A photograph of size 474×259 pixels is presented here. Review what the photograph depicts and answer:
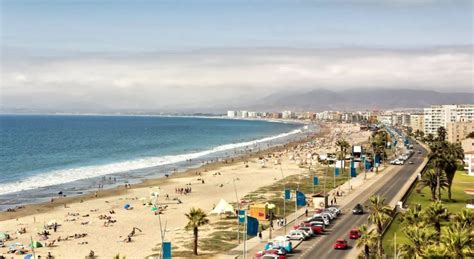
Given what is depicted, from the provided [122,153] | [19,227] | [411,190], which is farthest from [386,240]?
[122,153]

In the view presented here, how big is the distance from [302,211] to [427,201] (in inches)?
600

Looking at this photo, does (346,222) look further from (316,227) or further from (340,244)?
(340,244)

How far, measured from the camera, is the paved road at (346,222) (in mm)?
A: 39062

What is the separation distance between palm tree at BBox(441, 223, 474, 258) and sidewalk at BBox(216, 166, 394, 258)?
1548 centimetres

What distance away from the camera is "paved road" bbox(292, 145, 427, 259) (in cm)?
3906

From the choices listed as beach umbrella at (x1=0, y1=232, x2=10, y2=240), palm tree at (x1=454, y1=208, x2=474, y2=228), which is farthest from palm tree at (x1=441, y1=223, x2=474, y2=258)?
beach umbrella at (x1=0, y1=232, x2=10, y2=240)

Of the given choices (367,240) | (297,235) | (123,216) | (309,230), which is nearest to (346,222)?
(309,230)

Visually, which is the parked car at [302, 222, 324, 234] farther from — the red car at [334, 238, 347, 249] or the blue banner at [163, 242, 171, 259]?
the blue banner at [163, 242, 171, 259]

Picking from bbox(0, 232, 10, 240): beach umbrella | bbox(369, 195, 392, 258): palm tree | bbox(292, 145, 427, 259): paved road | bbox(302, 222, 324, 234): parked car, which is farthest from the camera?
bbox(0, 232, 10, 240): beach umbrella

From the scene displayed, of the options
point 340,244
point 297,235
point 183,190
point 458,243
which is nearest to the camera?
point 458,243

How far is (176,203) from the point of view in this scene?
6888cm

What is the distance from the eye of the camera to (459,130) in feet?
514

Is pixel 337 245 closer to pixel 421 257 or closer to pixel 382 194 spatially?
pixel 421 257

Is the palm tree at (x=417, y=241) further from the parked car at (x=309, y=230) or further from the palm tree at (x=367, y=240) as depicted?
the parked car at (x=309, y=230)
